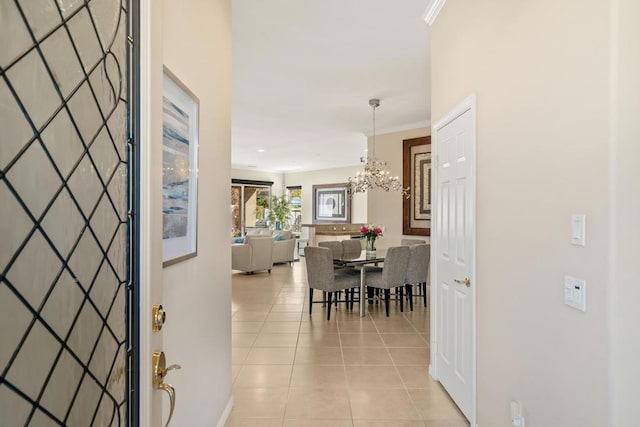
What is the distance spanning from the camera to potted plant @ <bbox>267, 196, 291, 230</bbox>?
12.5 meters

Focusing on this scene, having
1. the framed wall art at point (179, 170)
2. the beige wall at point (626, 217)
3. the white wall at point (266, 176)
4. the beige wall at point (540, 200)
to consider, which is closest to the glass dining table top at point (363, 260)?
the beige wall at point (540, 200)

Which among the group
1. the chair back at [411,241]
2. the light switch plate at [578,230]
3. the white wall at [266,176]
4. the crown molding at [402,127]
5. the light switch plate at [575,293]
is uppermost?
the crown molding at [402,127]

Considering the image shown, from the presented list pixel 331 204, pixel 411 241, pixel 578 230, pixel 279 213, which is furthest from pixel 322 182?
pixel 578 230

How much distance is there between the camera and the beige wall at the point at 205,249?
146 cm

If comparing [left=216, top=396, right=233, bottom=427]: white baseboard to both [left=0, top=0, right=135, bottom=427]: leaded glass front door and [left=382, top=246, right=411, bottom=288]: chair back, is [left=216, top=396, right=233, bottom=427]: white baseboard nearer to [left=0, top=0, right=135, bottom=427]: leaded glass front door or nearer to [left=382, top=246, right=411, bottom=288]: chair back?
[left=0, top=0, right=135, bottom=427]: leaded glass front door

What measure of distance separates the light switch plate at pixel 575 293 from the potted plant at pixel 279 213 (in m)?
11.2

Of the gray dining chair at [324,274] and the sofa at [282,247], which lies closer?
the gray dining chair at [324,274]

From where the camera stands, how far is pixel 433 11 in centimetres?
271

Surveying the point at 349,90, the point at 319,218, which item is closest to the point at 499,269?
the point at 349,90

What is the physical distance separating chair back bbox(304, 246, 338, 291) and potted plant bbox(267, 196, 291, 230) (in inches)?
311

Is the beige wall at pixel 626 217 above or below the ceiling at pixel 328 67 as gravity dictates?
below

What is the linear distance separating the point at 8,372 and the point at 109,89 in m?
0.58

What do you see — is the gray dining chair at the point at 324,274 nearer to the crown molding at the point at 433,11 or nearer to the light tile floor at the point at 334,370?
the light tile floor at the point at 334,370

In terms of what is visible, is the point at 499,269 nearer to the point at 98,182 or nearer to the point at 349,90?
the point at 98,182
